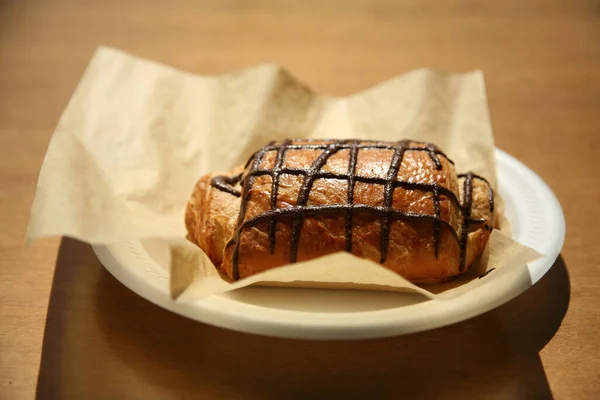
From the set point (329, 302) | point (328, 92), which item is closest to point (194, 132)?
point (328, 92)

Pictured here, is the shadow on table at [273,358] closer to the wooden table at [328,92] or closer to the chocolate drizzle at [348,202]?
the wooden table at [328,92]

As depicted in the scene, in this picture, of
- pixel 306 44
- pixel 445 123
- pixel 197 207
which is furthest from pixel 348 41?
pixel 197 207

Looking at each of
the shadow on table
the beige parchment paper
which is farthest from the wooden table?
the beige parchment paper

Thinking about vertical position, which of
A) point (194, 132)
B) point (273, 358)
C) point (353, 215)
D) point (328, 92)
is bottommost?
point (273, 358)

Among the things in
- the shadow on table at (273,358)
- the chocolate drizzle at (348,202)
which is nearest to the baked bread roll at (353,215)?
the chocolate drizzle at (348,202)

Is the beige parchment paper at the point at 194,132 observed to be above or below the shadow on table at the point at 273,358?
above

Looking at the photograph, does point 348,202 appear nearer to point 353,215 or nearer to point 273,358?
point 353,215

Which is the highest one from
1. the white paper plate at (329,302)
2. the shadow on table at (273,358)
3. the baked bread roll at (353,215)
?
the baked bread roll at (353,215)
